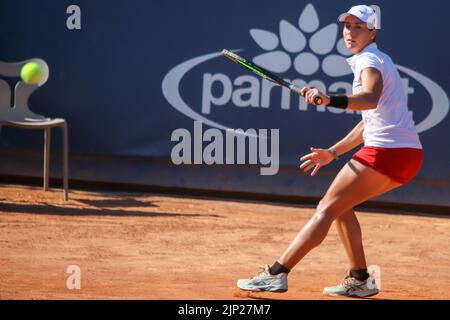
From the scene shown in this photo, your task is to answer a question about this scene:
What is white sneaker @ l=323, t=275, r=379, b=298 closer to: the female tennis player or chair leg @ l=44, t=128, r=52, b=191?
the female tennis player

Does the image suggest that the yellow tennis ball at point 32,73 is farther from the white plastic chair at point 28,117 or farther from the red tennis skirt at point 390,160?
the red tennis skirt at point 390,160

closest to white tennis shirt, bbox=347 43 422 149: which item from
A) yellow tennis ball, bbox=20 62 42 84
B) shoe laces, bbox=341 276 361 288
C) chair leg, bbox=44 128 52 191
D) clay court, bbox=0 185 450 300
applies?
shoe laces, bbox=341 276 361 288

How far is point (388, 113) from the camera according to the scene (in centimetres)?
480

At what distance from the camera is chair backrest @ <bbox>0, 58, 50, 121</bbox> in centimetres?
865

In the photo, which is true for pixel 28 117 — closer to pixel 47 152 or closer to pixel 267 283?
pixel 47 152

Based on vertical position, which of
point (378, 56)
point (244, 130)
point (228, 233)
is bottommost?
point (228, 233)

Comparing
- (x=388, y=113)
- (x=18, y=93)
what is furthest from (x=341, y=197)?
(x=18, y=93)

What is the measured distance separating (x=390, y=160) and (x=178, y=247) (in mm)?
2412

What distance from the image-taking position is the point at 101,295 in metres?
4.84

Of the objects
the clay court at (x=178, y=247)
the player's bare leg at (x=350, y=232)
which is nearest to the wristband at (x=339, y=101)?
the player's bare leg at (x=350, y=232)

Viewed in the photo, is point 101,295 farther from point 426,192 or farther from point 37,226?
point 426,192

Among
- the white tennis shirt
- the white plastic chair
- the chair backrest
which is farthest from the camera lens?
the chair backrest
